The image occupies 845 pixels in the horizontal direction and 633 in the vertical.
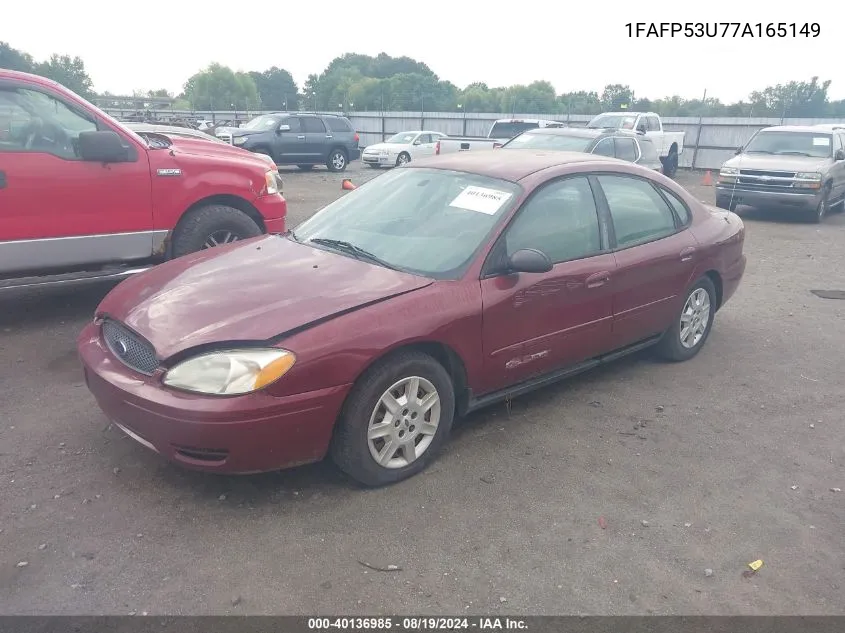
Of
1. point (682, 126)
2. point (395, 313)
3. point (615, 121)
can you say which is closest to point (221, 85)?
point (682, 126)

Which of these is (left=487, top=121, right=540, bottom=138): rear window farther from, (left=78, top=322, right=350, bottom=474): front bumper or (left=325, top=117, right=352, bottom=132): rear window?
(left=78, top=322, right=350, bottom=474): front bumper

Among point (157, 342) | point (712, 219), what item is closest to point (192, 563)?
point (157, 342)

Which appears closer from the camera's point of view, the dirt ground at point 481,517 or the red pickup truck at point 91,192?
the dirt ground at point 481,517

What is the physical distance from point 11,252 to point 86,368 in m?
2.29

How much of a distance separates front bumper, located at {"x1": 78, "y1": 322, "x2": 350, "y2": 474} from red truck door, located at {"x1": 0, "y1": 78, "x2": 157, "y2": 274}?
2586mm

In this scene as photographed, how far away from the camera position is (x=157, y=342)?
120 inches

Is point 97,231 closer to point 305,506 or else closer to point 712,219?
point 305,506

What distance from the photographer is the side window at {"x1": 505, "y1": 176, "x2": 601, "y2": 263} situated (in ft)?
12.7

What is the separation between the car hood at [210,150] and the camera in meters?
6.07

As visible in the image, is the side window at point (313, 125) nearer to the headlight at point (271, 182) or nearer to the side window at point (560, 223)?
the headlight at point (271, 182)

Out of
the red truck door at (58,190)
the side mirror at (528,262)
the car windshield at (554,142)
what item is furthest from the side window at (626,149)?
the side mirror at (528,262)

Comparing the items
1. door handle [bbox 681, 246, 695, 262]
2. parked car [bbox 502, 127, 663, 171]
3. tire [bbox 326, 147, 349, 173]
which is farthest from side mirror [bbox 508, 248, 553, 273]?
tire [bbox 326, 147, 349, 173]

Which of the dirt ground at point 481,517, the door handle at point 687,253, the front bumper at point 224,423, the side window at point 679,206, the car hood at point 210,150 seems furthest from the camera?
the car hood at point 210,150

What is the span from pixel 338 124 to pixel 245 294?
19.3 meters
